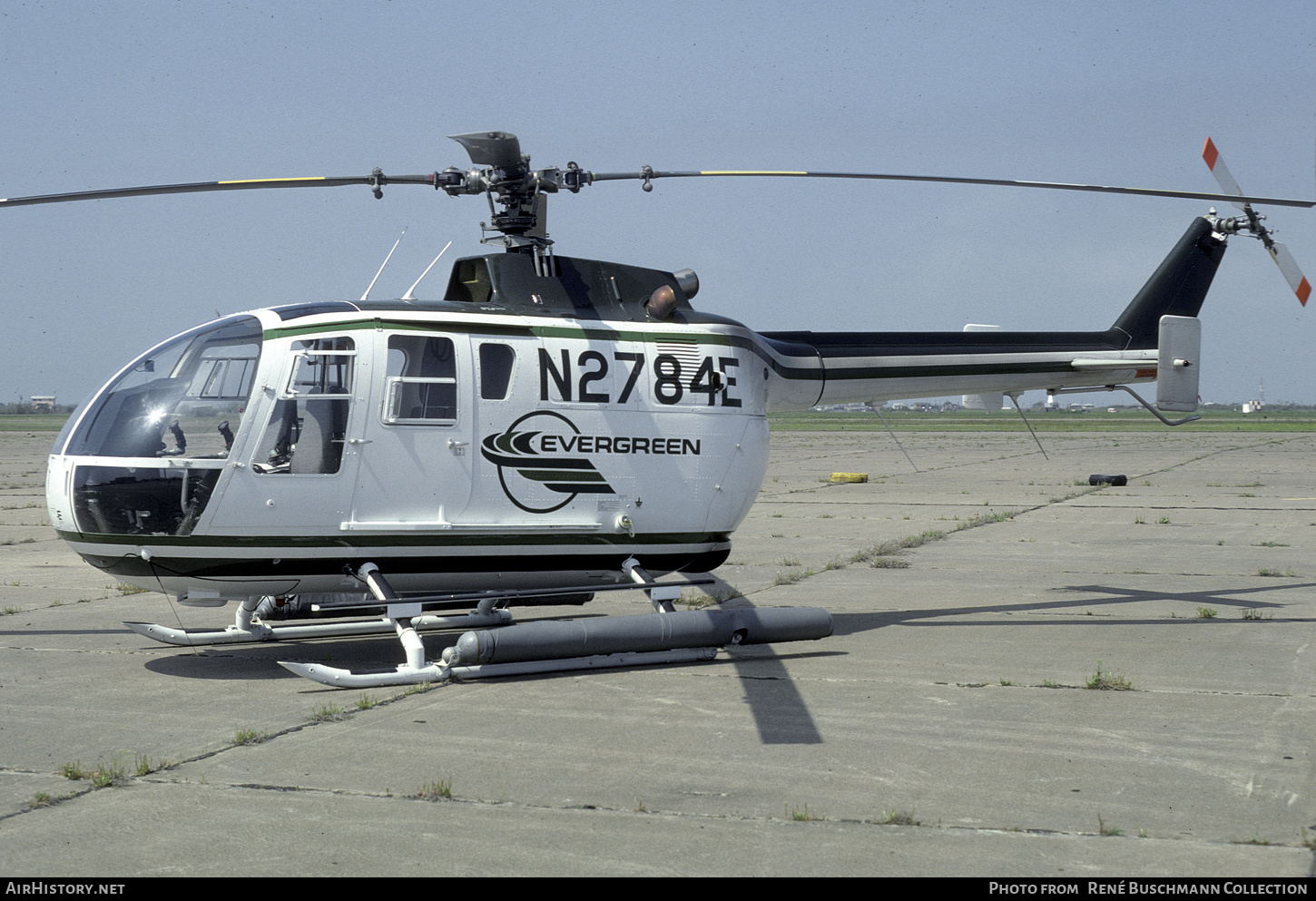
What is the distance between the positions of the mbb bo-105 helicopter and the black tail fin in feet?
11.2

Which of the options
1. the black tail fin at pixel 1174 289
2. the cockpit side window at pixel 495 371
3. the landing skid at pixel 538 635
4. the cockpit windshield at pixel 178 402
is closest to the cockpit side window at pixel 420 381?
the cockpit side window at pixel 495 371

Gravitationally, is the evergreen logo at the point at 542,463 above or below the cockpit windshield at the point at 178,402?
below

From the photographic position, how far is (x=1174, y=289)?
13.4 metres

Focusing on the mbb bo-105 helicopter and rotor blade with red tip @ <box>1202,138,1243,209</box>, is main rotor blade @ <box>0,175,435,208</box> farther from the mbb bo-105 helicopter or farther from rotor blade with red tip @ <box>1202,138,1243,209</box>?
rotor blade with red tip @ <box>1202,138,1243,209</box>

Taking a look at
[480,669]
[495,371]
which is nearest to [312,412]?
[495,371]

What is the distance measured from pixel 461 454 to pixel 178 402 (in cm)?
208

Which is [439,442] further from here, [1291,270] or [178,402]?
[1291,270]

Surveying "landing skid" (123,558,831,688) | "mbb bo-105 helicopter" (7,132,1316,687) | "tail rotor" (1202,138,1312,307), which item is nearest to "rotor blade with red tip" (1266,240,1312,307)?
"tail rotor" (1202,138,1312,307)

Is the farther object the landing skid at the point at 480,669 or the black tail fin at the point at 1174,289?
the black tail fin at the point at 1174,289

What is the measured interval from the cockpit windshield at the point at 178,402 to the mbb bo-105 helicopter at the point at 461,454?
15 mm

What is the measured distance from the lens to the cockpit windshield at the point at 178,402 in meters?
8.45

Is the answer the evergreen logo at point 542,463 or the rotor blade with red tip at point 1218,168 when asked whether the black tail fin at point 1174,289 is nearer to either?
the rotor blade with red tip at point 1218,168
